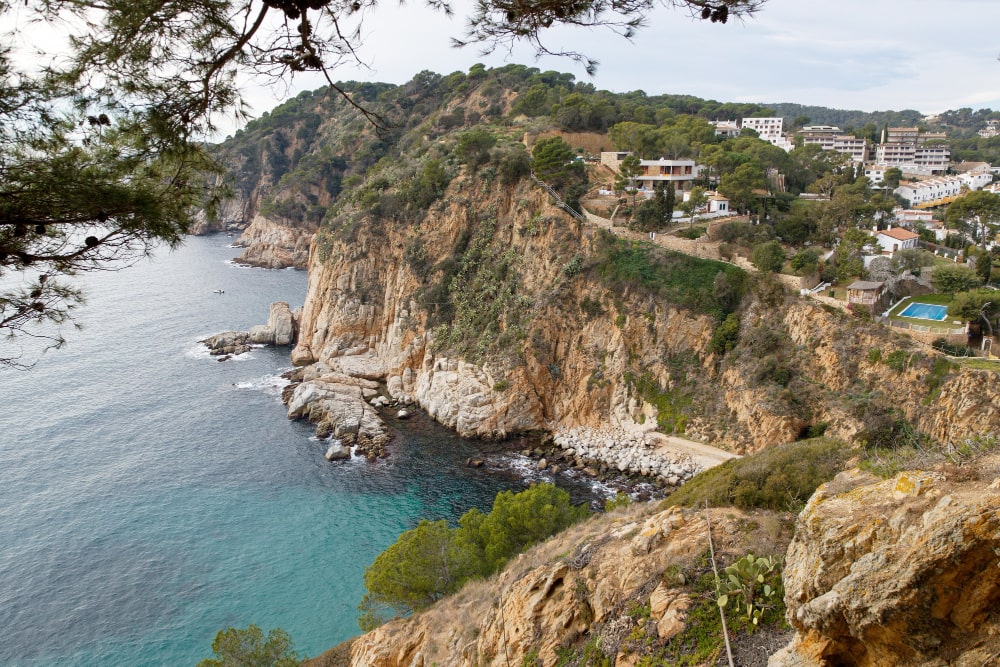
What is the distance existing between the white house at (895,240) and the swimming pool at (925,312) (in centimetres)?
701

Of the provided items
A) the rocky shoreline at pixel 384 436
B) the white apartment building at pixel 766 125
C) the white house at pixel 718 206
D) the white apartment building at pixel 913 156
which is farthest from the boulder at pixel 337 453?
the white apartment building at pixel 766 125

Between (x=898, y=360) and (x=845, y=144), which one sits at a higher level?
(x=845, y=144)

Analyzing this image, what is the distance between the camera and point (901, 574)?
4.21m

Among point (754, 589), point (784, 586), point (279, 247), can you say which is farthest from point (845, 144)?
point (784, 586)

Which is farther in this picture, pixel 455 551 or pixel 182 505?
pixel 182 505

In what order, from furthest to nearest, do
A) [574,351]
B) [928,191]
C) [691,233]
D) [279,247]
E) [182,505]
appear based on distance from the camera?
[279,247] → [928,191] → [691,233] → [574,351] → [182,505]

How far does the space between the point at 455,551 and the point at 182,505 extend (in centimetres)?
1572

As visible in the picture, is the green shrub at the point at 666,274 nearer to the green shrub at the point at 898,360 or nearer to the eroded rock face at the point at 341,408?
the green shrub at the point at 898,360

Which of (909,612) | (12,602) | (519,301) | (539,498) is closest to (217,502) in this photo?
(12,602)

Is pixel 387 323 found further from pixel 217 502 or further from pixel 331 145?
pixel 331 145

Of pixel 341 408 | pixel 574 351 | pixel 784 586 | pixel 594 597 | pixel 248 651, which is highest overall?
pixel 784 586

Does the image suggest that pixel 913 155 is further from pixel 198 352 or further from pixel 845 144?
pixel 198 352

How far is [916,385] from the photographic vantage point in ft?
75.7

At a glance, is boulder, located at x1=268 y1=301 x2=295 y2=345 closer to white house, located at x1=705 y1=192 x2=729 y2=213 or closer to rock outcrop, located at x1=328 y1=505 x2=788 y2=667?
white house, located at x1=705 y1=192 x2=729 y2=213
